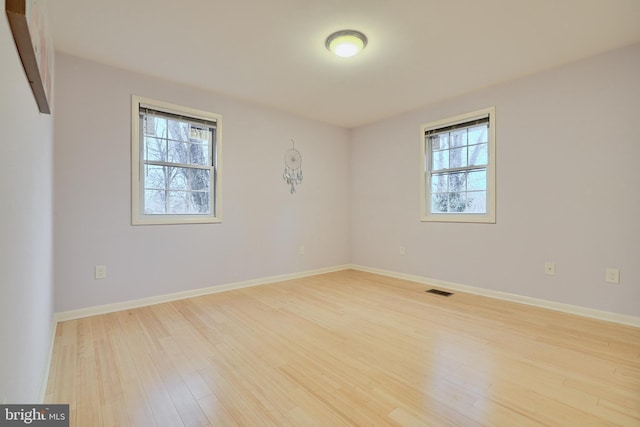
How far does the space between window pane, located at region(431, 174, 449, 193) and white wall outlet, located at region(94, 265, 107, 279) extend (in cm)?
393

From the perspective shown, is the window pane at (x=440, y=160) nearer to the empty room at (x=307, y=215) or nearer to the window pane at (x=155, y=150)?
the empty room at (x=307, y=215)

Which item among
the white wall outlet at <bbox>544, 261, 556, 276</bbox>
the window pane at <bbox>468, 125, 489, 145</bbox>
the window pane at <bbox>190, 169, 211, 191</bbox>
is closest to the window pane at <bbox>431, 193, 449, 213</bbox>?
the window pane at <bbox>468, 125, 489, 145</bbox>

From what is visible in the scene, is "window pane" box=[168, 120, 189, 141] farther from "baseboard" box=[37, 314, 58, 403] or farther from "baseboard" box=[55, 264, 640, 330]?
"baseboard" box=[37, 314, 58, 403]

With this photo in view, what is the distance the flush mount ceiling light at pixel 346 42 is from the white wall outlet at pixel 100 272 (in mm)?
2924

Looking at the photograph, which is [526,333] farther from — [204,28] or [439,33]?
[204,28]

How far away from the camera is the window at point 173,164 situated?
10.0 feet

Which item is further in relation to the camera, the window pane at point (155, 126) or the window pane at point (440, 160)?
the window pane at point (440, 160)

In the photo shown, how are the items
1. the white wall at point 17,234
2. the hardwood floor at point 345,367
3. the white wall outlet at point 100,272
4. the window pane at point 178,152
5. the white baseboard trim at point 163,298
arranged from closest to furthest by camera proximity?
the white wall at point 17,234 → the hardwood floor at point 345,367 → the white baseboard trim at point 163,298 → the white wall outlet at point 100,272 → the window pane at point 178,152

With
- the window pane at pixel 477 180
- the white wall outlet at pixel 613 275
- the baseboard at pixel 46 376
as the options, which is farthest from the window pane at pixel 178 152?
the white wall outlet at pixel 613 275

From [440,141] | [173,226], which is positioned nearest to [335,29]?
[440,141]

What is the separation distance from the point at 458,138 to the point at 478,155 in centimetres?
37

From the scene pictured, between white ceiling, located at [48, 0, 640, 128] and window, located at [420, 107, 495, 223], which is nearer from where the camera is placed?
white ceiling, located at [48, 0, 640, 128]

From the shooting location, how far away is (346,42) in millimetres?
2377

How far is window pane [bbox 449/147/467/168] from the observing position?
12.1 feet
